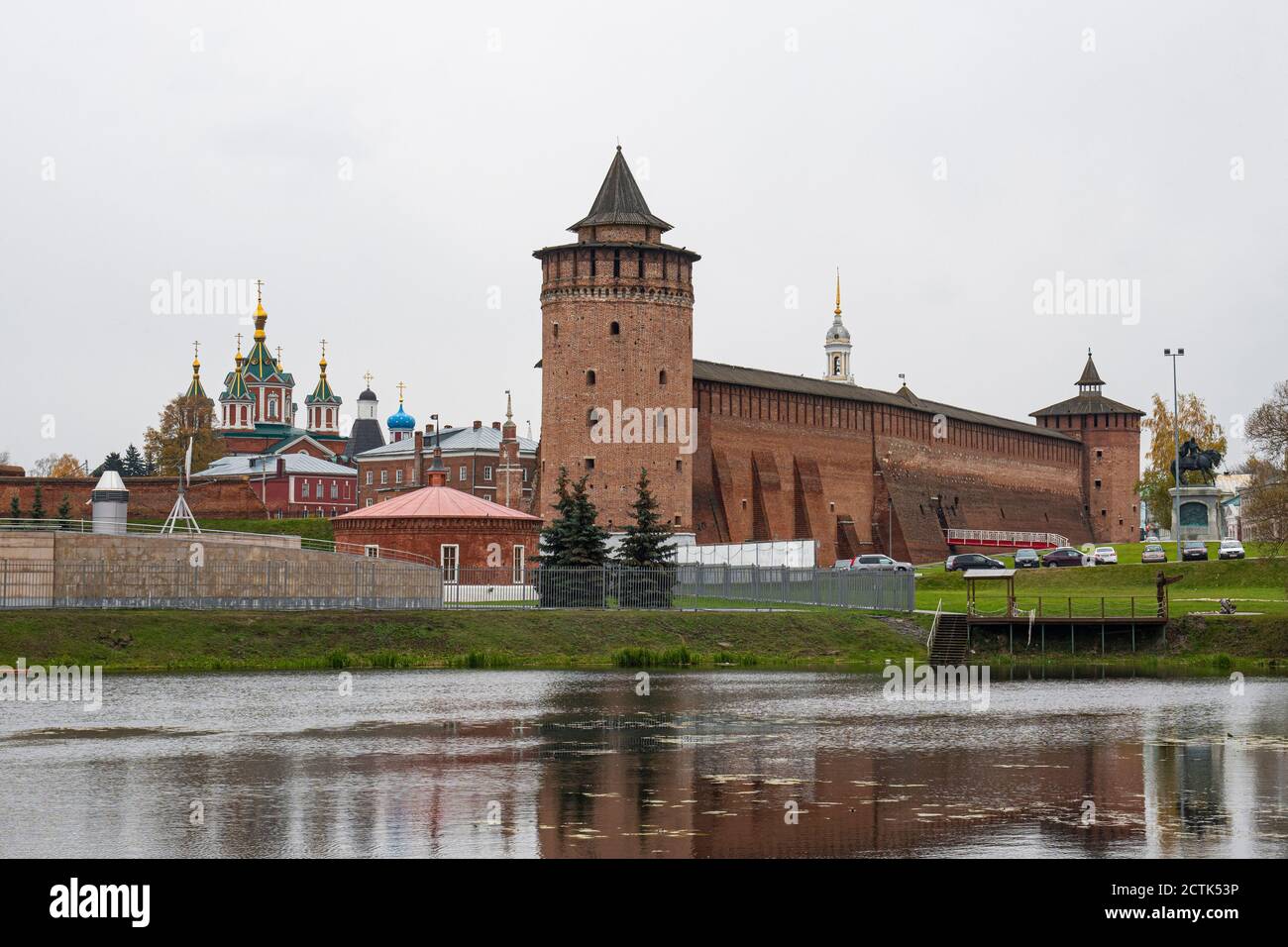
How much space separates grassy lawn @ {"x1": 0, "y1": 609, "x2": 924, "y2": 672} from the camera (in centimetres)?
3303

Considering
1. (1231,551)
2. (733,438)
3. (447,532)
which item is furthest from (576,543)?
(733,438)

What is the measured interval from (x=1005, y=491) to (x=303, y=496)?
4508 cm

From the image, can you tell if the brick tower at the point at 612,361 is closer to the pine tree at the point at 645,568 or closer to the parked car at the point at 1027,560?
the pine tree at the point at 645,568

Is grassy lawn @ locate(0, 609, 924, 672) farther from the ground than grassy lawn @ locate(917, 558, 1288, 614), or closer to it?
closer to it

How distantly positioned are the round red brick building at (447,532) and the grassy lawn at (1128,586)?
12.7 meters

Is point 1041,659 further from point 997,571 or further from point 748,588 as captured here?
point 997,571

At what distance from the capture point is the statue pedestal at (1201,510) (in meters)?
79.8

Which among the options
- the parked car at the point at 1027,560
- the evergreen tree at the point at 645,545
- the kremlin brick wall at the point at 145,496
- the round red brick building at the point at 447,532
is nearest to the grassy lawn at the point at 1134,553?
the parked car at the point at 1027,560

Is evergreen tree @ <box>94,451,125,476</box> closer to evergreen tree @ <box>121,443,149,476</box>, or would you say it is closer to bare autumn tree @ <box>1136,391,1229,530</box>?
evergreen tree @ <box>121,443,149,476</box>

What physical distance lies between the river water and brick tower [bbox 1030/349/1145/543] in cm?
8363

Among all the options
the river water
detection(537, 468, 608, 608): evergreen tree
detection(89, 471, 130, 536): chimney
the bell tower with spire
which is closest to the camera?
the river water

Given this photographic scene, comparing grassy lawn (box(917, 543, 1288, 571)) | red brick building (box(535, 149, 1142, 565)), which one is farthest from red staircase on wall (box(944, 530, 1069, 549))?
grassy lawn (box(917, 543, 1288, 571))

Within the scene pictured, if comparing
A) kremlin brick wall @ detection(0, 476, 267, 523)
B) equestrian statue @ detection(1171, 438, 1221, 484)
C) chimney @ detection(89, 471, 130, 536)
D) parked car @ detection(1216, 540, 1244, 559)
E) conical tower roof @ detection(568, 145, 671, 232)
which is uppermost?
conical tower roof @ detection(568, 145, 671, 232)
